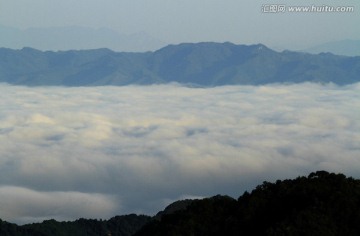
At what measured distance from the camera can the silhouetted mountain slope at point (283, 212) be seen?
166 ft

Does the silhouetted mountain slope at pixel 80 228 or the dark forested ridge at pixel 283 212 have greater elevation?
the silhouetted mountain slope at pixel 80 228

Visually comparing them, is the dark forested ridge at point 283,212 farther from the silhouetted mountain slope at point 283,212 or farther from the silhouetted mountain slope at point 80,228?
the silhouetted mountain slope at point 80,228

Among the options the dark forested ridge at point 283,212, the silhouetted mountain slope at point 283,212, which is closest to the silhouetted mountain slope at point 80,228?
the dark forested ridge at point 283,212

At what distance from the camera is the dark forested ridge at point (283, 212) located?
50625mm

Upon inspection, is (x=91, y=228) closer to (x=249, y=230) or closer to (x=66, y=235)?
(x=66, y=235)

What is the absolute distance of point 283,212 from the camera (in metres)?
55.8

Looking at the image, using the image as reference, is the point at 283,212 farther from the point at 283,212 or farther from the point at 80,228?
the point at 80,228

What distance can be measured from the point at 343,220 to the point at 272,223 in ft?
18.7

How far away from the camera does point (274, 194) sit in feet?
202

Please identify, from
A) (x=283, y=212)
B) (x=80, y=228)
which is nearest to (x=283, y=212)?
(x=283, y=212)

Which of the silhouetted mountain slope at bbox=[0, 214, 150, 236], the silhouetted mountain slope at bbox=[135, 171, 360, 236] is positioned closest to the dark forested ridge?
the silhouetted mountain slope at bbox=[135, 171, 360, 236]

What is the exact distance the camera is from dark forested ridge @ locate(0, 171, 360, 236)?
1993 inches

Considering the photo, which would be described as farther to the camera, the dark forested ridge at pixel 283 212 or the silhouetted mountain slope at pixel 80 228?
the silhouetted mountain slope at pixel 80 228

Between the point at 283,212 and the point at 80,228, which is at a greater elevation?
the point at 80,228
